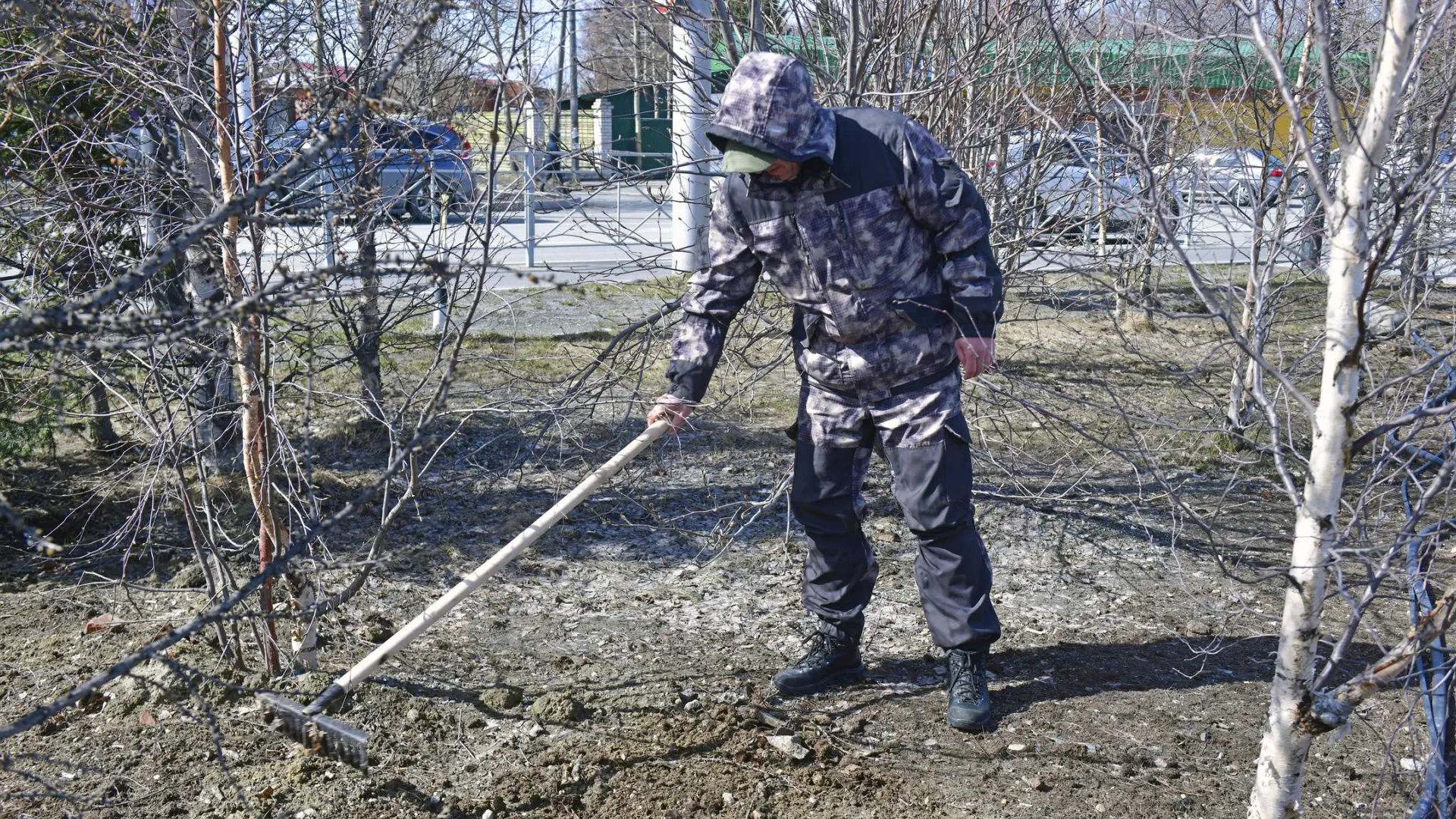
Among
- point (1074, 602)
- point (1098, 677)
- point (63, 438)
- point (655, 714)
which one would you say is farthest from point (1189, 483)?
point (63, 438)

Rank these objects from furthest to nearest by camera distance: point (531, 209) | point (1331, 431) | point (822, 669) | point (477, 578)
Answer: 1. point (531, 209)
2. point (822, 669)
3. point (477, 578)
4. point (1331, 431)

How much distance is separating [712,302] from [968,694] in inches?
51.5

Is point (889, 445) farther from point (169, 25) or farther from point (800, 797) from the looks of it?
point (169, 25)

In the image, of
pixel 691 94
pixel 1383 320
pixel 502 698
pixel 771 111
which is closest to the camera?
pixel 771 111

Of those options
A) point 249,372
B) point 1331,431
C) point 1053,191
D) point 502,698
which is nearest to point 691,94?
point 1053,191

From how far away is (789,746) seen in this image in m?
3.07

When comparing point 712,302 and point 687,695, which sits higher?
point 712,302

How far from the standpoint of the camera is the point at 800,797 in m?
2.88

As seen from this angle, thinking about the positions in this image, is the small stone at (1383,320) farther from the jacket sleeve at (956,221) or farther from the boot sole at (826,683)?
the boot sole at (826,683)

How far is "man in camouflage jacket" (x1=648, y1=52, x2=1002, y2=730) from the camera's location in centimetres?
301

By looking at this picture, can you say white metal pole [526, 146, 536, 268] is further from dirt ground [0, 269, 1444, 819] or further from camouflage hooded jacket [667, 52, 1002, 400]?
dirt ground [0, 269, 1444, 819]

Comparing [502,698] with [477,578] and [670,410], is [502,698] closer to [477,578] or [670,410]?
[477,578]

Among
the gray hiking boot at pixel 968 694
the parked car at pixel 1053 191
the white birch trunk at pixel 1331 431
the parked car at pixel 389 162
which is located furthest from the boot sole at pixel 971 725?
the parked car at pixel 389 162

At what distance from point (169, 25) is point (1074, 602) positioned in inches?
132
